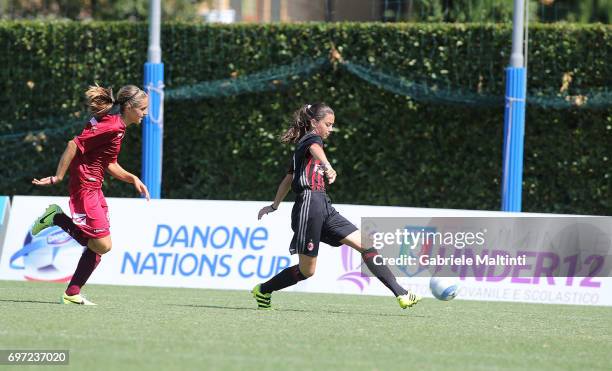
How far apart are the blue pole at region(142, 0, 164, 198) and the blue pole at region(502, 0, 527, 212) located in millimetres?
5247

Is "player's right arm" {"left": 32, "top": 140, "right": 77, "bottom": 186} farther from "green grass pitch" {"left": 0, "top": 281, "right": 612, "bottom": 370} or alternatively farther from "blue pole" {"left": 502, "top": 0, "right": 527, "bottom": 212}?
"blue pole" {"left": 502, "top": 0, "right": 527, "bottom": 212}

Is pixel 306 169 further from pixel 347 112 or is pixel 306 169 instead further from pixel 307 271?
pixel 347 112

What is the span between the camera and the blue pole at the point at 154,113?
17516 mm

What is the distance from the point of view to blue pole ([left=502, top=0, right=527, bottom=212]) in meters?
16.8

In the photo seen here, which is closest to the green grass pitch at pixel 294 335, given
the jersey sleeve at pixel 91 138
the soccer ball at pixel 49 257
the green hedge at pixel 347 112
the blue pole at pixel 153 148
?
the jersey sleeve at pixel 91 138

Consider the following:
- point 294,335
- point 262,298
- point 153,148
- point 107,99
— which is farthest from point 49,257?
point 294,335

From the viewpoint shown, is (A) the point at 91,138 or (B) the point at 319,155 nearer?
(B) the point at 319,155

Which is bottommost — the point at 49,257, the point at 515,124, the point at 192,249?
the point at 49,257

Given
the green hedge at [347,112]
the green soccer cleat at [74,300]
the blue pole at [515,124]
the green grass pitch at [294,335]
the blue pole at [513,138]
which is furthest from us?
the green hedge at [347,112]

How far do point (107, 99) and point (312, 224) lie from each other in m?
2.07

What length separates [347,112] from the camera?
62.0ft

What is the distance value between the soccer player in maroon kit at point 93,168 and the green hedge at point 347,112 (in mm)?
8994

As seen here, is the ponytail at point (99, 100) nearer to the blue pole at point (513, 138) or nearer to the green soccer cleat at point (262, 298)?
the green soccer cleat at point (262, 298)

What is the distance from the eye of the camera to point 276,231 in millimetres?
14727
